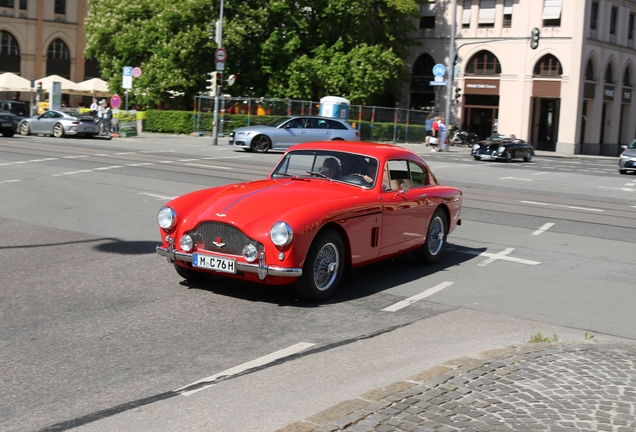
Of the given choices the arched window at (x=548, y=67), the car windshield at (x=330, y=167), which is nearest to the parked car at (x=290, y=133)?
the car windshield at (x=330, y=167)

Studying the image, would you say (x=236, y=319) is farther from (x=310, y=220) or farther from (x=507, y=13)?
(x=507, y=13)

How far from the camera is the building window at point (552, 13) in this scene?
185 ft

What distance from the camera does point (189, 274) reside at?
8711mm

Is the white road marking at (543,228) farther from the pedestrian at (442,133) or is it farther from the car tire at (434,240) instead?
the pedestrian at (442,133)

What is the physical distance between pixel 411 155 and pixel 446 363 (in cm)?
455

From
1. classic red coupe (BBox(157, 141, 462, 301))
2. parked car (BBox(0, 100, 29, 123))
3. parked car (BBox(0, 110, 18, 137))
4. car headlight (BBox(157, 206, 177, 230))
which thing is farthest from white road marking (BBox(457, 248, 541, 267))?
parked car (BBox(0, 100, 29, 123))

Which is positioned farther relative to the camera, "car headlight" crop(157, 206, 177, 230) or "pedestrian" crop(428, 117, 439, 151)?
"pedestrian" crop(428, 117, 439, 151)

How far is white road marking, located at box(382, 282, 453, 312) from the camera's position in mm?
8070

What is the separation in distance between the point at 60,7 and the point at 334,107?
35.6 m

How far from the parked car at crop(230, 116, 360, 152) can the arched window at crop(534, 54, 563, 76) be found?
28.8m

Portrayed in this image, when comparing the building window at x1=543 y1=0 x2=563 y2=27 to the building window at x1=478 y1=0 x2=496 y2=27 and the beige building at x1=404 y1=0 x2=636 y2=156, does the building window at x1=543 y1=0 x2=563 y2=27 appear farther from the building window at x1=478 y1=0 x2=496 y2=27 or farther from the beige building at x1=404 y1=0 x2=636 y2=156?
the building window at x1=478 y1=0 x2=496 y2=27

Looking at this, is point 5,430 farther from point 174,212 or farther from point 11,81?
point 11,81

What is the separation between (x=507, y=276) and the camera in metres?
9.93

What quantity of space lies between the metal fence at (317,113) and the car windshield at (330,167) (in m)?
31.4
